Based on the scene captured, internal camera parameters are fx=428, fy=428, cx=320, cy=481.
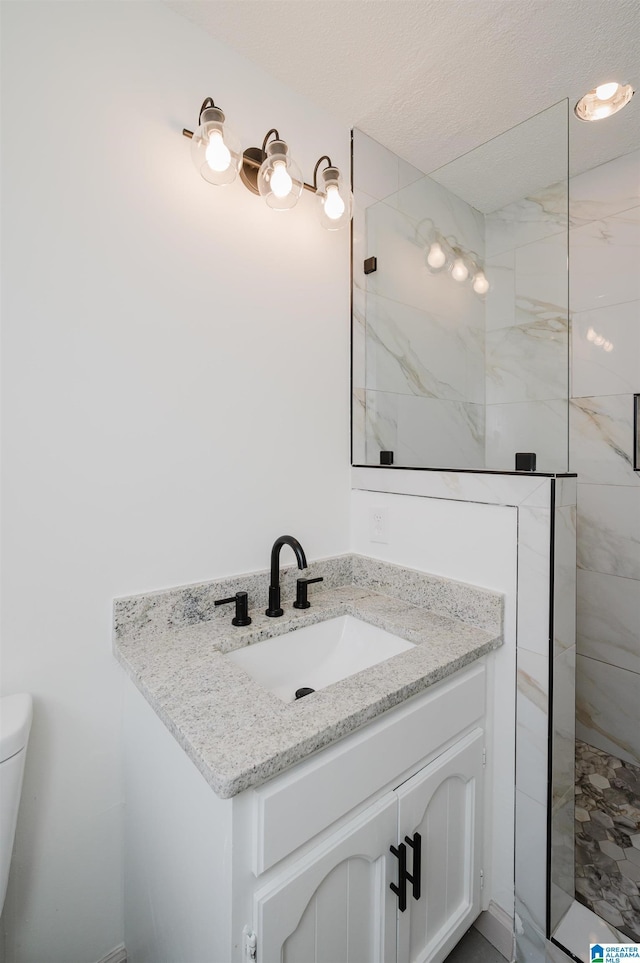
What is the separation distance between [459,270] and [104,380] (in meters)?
1.29

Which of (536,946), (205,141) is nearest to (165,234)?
(205,141)

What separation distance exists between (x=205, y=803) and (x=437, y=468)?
3.33ft

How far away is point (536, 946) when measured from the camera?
43.2 inches

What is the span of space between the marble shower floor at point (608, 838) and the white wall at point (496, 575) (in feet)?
1.14

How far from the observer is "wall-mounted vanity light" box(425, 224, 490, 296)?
155 cm

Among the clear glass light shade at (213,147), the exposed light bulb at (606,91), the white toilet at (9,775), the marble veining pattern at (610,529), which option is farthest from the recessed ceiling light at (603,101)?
the white toilet at (9,775)

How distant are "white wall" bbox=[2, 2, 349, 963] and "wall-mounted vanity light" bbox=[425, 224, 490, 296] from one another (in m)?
0.61

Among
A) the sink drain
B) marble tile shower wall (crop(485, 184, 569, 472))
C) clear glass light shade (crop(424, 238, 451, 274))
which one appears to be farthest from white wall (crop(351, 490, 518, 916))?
clear glass light shade (crop(424, 238, 451, 274))

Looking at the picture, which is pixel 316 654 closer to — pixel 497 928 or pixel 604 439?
pixel 497 928

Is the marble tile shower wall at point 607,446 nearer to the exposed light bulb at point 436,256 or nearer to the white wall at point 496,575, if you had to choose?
the exposed light bulb at point 436,256

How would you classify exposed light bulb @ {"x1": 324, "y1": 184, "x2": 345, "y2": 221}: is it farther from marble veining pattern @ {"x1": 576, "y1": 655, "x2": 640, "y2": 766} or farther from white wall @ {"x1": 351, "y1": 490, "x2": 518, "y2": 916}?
marble veining pattern @ {"x1": 576, "y1": 655, "x2": 640, "y2": 766}

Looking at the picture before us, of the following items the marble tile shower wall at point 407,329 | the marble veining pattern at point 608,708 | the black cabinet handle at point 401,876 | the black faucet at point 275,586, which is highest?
the marble tile shower wall at point 407,329

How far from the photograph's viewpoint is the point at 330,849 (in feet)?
2.54

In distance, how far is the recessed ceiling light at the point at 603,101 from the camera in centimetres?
142
